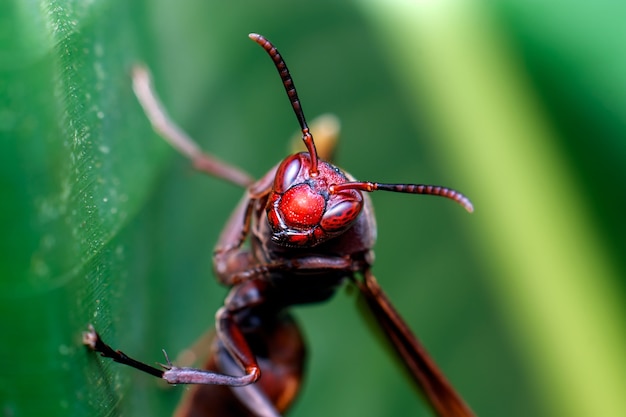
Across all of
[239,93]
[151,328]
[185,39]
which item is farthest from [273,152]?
[151,328]

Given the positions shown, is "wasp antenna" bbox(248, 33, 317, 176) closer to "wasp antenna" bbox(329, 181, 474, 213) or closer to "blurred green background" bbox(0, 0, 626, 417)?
"wasp antenna" bbox(329, 181, 474, 213)

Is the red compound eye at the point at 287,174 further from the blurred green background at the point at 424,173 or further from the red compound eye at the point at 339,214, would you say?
the blurred green background at the point at 424,173

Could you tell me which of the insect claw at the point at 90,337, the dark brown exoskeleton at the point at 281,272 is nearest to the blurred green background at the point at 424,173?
the dark brown exoskeleton at the point at 281,272

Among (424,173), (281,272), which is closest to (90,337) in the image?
(281,272)

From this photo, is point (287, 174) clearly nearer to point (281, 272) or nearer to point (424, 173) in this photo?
point (281, 272)

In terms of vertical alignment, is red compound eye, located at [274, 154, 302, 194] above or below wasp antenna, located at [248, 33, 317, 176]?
below

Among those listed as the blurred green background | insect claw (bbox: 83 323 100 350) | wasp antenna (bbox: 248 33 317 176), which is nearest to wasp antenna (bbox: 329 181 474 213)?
wasp antenna (bbox: 248 33 317 176)

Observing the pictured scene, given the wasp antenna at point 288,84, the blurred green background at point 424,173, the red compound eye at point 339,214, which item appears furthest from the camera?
the blurred green background at point 424,173
